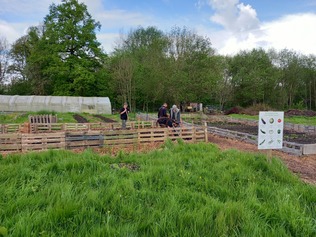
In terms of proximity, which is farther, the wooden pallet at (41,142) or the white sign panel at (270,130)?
the wooden pallet at (41,142)

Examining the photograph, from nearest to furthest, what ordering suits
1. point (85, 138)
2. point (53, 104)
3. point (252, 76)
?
point (85, 138) < point (53, 104) < point (252, 76)

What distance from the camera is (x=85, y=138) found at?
7.97m

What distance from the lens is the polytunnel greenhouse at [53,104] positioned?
26938mm

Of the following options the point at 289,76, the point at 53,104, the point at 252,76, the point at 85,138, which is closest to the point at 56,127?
the point at 85,138

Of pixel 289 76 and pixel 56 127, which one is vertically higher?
pixel 289 76

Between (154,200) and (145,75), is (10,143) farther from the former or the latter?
(145,75)

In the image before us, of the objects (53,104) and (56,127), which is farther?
(53,104)

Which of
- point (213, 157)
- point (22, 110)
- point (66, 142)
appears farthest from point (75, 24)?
point (213, 157)

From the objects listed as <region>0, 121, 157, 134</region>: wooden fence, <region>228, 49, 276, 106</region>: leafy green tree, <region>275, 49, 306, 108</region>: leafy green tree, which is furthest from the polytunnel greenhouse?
<region>275, 49, 306, 108</region>: leafy green tree

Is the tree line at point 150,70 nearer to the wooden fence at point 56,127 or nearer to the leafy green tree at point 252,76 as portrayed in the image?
the leafy green tree at point 252,76

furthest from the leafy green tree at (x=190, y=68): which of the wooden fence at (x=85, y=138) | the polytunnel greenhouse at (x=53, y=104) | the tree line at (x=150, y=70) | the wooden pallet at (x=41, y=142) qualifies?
the wooden pallet at (x=41, y=142)

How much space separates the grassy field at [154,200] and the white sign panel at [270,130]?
1.42 ft

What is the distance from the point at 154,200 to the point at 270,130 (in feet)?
10.9

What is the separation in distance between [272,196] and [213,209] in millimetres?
1180
